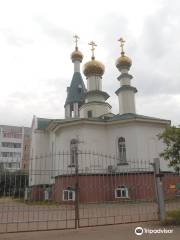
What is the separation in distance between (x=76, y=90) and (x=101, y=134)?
39.1 feet

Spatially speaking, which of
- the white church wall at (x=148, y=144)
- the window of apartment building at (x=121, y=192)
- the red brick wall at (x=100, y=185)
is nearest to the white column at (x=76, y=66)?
A: the white church wall at (x=148, y=144)

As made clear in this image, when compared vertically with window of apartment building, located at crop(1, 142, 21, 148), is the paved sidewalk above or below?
below

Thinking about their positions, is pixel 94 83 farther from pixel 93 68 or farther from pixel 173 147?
pixel 173 147

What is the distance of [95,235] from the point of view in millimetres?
6430

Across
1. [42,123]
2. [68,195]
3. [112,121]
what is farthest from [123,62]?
[68,195]

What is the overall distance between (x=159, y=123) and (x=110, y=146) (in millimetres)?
4280

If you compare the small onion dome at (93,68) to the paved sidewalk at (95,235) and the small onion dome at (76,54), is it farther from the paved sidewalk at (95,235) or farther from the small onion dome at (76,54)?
the paved sidewalk at (95,235)

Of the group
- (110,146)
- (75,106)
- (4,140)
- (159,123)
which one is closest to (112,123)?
(110,146)

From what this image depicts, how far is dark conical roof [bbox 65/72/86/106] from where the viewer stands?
31.5 meters

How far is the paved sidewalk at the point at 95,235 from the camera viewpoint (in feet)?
20.4

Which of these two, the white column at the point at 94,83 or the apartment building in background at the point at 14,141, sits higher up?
the white column at the point at 94,83

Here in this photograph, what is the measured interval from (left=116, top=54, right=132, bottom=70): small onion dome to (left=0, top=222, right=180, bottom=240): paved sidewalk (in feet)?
65.4

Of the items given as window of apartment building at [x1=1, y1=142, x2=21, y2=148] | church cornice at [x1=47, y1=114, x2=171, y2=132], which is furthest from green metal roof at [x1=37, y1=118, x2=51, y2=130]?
window of apartment building at [x1=1, y1=142, x2=21, y2=148]

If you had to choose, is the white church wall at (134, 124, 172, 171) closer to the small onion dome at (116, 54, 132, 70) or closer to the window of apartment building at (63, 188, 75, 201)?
the window of apartment building at (63, 188, 75, 201)
